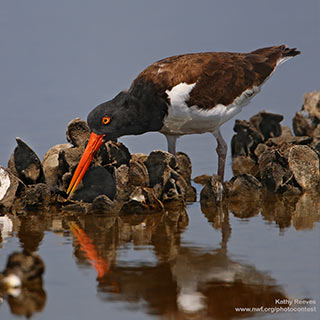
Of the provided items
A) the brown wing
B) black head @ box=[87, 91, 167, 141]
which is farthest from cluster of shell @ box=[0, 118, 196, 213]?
the brown wing

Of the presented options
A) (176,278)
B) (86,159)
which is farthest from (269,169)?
(176,278)

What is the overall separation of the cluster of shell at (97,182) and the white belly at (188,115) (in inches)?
22.6

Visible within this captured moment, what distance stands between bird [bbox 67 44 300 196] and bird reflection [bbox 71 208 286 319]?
181cm

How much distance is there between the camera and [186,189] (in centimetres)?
924

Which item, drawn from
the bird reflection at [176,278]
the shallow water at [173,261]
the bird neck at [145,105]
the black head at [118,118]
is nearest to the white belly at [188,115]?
the bird neck at [145,105]

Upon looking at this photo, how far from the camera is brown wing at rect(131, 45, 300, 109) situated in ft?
30.7

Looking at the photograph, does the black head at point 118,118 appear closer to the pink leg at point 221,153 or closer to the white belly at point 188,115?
the white belly at point 188,115

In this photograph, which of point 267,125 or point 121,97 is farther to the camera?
point 267,125

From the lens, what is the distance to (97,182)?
8.95m

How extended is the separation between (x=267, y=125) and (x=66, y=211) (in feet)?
16.0

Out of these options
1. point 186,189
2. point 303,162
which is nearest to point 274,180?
point 303,162

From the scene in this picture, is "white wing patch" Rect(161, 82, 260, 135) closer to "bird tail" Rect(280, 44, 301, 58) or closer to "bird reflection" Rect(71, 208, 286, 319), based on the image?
"bird tail" Rect(280, 44, 301, 58)

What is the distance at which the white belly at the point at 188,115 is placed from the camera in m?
9.27

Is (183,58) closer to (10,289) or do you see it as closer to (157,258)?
(157,258)
